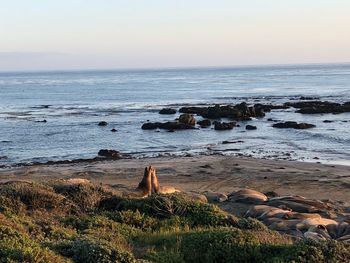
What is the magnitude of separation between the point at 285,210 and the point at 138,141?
20.8 meters

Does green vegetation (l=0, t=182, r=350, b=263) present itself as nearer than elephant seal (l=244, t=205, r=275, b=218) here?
Yes

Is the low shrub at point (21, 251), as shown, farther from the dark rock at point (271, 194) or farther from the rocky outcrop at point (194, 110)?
the rocky outcrop at point (194, 110)

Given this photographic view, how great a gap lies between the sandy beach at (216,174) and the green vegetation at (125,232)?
18.8 feet

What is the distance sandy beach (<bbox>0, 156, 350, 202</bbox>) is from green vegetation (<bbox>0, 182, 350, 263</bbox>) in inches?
225

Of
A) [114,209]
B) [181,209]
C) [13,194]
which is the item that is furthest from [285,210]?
[13,194]

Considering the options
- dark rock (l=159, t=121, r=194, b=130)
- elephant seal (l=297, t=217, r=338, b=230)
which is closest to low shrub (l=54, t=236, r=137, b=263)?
elephant seal (l=297, t=217, r=338, b=230)

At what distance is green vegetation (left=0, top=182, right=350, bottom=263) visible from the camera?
6926 mm

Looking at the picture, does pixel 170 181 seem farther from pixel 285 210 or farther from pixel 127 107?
pixel 127 107

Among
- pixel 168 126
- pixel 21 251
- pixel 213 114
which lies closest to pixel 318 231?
pixel 21 251

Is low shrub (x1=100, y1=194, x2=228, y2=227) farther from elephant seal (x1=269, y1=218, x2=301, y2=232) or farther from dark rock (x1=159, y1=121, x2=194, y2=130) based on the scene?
dark rock (x1=159, y1=121, x2=194, y2=130)

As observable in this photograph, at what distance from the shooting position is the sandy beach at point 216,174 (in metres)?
18.7

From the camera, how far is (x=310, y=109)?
154 feet

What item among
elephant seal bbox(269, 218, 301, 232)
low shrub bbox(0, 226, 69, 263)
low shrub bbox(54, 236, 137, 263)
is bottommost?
elephant seal bbox(269, 218, 301, 232)

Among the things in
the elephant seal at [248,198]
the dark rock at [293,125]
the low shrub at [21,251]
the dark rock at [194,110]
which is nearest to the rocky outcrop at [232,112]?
the dark rock at [194,110]
